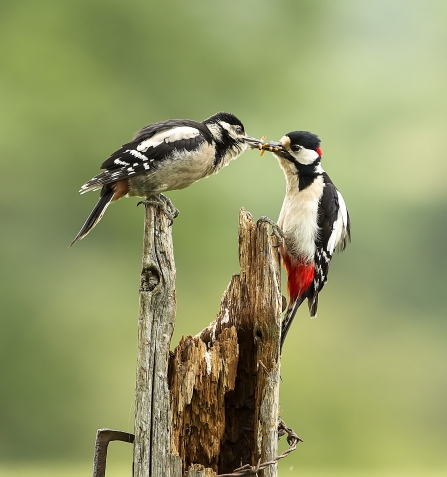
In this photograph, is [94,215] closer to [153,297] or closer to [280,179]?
[153,297]

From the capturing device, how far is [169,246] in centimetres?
191

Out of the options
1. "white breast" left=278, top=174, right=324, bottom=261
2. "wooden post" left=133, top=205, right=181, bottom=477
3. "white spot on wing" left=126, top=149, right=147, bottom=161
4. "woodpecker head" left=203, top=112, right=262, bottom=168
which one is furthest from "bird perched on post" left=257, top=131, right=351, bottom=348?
"wooden post" left=133, top=205, right=181, bottom=477

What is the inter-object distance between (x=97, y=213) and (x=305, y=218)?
88 cm

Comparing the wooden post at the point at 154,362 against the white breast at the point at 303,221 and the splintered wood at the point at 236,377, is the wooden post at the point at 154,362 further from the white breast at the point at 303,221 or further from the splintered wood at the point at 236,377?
the white breast at the point at 303,221

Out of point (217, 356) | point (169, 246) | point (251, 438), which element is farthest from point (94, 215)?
point (251, 438)

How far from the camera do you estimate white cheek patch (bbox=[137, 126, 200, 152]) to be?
2.70 metres

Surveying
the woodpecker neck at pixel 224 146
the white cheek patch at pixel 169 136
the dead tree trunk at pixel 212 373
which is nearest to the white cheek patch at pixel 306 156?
the woodpecker neck at pixel 224 146

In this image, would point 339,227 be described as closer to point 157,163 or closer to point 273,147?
point 273,147

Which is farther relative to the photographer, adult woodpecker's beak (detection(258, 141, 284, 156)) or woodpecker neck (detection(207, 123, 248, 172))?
woodpecker neck (detection(207, 123, 248, 172))

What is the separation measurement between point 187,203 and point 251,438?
4.63 metres

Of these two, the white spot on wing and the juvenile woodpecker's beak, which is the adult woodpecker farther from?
the juvenile woodpecker's beak

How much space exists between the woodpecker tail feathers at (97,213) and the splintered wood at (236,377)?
65cm

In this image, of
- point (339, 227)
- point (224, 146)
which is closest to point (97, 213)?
point (224, 146)

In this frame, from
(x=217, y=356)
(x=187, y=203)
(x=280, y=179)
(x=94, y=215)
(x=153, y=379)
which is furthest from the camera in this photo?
(x=187, y=203)
